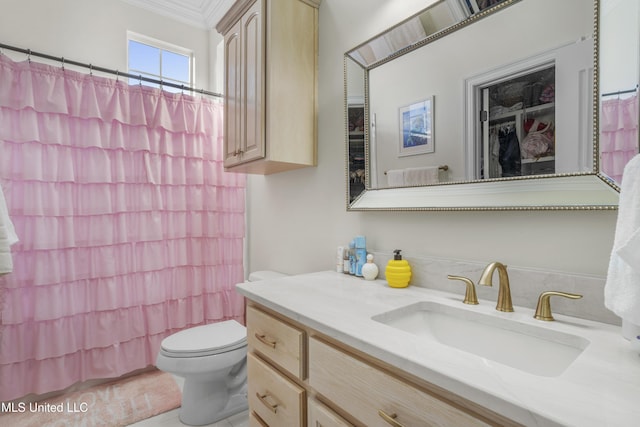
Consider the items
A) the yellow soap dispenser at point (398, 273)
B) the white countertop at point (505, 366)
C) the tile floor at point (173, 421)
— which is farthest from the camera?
the tile floor at point (173, 421)

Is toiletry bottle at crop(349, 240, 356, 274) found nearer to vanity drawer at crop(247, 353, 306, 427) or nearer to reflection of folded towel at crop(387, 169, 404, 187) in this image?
reflection of folded towel at crop(387, 169, 404, 187)

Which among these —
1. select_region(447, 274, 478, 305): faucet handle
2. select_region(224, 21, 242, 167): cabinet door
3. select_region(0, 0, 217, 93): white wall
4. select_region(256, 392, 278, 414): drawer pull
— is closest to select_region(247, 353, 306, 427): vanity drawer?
select_region(256, 392, 278, 414): drawer pull

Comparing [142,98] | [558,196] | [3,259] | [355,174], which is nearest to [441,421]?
[558,196]

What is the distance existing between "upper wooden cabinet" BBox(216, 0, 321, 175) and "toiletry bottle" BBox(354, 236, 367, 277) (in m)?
0.56

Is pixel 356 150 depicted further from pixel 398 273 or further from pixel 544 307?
pixel 544 307

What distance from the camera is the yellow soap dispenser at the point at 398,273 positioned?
125 cm

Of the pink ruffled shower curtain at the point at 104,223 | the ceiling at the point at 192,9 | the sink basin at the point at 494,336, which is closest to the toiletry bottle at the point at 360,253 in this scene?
the sink basin at the point at 494,336

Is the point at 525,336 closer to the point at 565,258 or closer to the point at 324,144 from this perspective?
the point at 565,258

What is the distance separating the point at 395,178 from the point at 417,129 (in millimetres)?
225

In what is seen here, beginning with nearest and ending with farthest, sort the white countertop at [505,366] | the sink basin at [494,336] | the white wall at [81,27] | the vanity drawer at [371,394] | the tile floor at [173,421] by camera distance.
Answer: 1. the white countertop at [505,366]
2. the vanity drawer at [371,394]
3. the sink basin at [494,336]
4. the tile floor at [173,421]
5. the white wall at [81,27]

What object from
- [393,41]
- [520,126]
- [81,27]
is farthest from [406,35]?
[81,27]

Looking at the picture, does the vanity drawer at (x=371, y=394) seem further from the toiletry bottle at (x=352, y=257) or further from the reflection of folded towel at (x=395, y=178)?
the reflection of folded towel at (x=395, y=178)

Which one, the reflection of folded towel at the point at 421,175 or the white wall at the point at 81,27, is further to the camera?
the white wall at the point at 81,27

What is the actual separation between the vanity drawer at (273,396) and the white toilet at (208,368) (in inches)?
19.5
